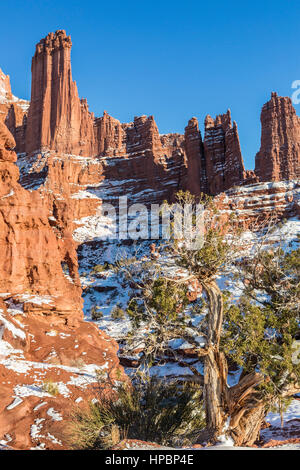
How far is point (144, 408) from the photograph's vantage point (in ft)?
27.9

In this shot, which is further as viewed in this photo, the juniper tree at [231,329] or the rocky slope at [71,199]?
the rocky slope at [71,199]

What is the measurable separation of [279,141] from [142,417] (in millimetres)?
71368

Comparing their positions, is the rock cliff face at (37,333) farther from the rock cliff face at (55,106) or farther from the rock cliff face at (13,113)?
the rock cliff face at (13,113)

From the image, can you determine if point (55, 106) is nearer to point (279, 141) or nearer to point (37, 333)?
point (279, 141)

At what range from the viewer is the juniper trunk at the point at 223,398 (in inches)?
302

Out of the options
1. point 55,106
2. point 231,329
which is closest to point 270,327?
point 231,329

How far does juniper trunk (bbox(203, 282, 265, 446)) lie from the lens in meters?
7.66

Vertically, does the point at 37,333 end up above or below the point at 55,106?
below

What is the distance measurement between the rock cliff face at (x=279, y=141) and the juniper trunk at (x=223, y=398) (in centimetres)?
6436

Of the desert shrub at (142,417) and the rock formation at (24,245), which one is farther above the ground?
the rock formation at (24,245)

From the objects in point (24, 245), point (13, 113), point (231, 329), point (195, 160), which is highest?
point (13, 113)

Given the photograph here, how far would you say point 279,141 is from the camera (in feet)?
228

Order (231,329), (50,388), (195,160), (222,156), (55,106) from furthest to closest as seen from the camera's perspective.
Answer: (55,106) < (195,160) < (222,156) < (50,388) < (231,329)

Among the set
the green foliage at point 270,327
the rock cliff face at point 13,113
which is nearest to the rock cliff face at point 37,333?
the green foliage at point 270,327
